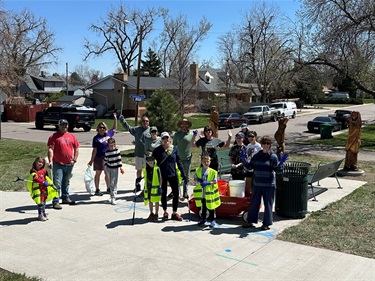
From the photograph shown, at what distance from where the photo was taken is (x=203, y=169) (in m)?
7.09

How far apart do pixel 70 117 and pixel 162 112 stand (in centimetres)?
1497

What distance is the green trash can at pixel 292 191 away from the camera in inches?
292

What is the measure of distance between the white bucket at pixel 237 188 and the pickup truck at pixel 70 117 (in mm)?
23523

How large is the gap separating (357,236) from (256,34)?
42.0m

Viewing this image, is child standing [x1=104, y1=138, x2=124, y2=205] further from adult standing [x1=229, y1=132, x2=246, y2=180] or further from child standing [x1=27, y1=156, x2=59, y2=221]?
adult standing [x1=229, y1=132, x2=246, y2=180]

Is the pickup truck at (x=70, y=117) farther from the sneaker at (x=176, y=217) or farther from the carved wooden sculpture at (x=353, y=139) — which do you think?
the sneaker at (x=176, y=217)

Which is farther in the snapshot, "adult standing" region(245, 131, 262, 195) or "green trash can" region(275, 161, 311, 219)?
"adult standing" region(245, 131, 262, 195)

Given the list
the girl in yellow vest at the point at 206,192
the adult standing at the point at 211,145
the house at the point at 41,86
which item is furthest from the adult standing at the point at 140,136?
the house at the point at 41,86

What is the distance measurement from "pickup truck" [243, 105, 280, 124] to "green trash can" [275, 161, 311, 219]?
2839cm

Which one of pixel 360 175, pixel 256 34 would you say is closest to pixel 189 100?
pixel 256 34

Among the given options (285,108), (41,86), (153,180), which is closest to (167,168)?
(153,180)

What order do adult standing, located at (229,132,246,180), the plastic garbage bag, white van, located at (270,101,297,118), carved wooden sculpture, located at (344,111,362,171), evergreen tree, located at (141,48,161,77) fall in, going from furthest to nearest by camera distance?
evergreen tree, located at (141,48,161,77), white van, located at (270,101,297,118), carved wooden sculpture, located at (344,111,362,171), the plastic garbage bag, adult standing, located at (229,132,246,180)

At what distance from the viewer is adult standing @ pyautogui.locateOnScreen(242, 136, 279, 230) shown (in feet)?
22.0

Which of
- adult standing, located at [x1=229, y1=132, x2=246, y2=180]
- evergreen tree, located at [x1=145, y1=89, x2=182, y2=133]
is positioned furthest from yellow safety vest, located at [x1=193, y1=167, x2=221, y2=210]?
evergreen tree, located at [x1=145, y1=89, x2=182, y2=133]
